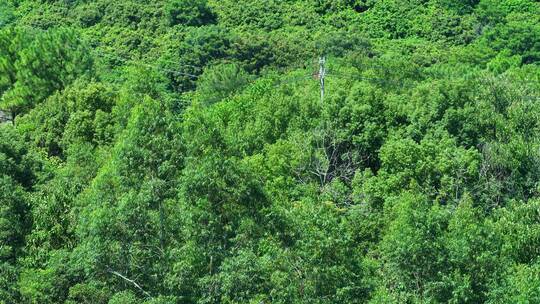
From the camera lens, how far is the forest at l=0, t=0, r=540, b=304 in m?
29.1

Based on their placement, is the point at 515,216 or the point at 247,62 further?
the point at 247,62

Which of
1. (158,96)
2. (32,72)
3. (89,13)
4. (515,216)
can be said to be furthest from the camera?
(89,13)

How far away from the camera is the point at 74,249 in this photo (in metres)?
30.6

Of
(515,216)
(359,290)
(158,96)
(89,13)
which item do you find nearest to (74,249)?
(359,290)

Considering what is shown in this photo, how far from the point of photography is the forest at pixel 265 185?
2911 centimetres

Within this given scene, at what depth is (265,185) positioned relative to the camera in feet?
121

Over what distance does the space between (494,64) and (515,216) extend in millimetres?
46568

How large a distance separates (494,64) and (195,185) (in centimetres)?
5358

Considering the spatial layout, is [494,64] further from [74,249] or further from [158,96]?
A: [74,249]

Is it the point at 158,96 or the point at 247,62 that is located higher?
the point at 158,96

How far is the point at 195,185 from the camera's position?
96.4ft

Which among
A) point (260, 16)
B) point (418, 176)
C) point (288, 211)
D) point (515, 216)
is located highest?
point (288, 211)

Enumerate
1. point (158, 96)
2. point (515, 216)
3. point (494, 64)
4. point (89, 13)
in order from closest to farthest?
point (515, 216) → point (158, 96) → point (494, 64) → point (89, 13)

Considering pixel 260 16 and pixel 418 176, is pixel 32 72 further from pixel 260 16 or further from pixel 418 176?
pixel 260 16
